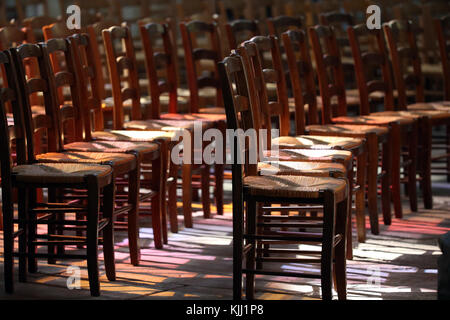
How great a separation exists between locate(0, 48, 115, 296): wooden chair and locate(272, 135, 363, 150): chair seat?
0.93 m

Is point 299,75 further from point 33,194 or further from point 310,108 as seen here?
point 33,194

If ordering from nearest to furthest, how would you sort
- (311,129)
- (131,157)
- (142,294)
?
1. (142,294)
2. (131,157)
3. (311,129)

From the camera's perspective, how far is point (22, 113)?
3740 millimetres

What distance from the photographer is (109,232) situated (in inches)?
149

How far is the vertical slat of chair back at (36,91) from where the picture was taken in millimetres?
3756

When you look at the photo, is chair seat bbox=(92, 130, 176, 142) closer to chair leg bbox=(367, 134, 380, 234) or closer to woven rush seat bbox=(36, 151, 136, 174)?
woven rush seat bbox=(36, 151, 136, 174)

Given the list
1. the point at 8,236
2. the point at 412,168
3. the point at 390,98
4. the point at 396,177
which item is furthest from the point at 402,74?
the point at 8,236

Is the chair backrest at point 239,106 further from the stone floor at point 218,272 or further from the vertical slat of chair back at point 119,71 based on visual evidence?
the vertical slat of chair back at point 119,71

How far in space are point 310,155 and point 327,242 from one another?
2.44 feet

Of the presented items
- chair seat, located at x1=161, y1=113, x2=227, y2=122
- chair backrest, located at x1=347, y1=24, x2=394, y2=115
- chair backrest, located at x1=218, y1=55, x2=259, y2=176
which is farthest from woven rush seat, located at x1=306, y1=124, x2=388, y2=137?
chair backrest, located at x1=218, y1=55, x2=259, y2=176

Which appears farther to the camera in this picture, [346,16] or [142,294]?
[346,16]
